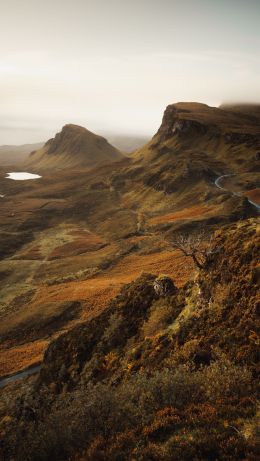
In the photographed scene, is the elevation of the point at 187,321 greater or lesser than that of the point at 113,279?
greater

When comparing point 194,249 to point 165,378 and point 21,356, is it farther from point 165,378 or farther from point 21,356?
point 21,356

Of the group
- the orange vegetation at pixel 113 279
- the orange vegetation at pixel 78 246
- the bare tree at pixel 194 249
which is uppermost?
the bare tree at pixel 194 249

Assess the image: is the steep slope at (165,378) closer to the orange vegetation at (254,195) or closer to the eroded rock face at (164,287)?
the eroded rock face at (164,287)

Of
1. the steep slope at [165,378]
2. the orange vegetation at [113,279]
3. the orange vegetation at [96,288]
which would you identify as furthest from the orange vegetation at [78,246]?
the steep slope at [165,378]

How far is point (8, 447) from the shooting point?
18078 millimetres

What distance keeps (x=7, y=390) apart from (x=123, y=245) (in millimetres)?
68333

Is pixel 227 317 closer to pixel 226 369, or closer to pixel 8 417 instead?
pixel 226 369

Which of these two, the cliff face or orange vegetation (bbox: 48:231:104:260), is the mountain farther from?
orange vegetation (bbox: 48:231:104:260)

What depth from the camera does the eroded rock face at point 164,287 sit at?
2704cm

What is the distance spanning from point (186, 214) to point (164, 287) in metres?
95.5

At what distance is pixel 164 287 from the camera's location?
89.9 feet

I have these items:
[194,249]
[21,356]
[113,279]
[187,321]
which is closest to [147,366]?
[187,321]

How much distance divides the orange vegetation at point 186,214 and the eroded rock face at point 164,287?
275 feet

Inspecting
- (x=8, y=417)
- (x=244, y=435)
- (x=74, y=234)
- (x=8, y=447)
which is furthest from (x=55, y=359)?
(x=74, y=234)
